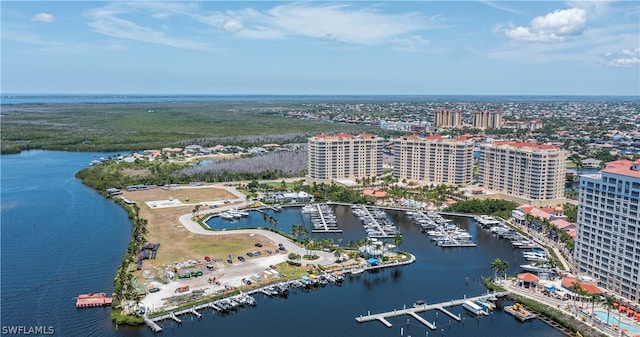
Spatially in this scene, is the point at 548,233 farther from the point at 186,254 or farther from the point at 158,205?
the point at 158,205

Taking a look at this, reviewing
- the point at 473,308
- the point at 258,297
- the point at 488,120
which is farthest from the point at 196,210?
the point at 488,120

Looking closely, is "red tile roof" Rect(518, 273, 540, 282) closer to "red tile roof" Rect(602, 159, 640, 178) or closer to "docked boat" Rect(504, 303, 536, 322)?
"docked boat" Rect(504, 303, 536, 322)

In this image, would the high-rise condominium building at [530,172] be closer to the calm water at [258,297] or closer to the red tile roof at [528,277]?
the calm water at [258,297]

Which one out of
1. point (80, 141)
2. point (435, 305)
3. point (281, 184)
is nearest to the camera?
point (435, 305)

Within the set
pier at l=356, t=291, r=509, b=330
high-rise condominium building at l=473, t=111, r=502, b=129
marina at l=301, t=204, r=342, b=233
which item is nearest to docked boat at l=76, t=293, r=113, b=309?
pier at l=356, t=291, r=509, b=330

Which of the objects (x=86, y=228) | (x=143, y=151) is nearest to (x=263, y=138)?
(x=143, y=151)
